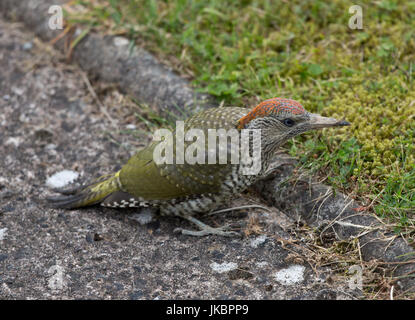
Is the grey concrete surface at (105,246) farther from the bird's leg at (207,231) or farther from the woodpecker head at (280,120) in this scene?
the woodpecker head at (280,120)

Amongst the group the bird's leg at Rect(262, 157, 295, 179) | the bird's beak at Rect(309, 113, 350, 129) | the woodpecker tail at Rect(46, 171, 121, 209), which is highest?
the bird's beak at Rect(309, 113, 350, 129)

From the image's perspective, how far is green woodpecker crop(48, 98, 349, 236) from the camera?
3668 mm

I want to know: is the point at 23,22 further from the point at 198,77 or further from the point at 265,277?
the point at 265,277

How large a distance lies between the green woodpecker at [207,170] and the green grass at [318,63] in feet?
1.45

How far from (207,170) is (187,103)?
1.27 meters

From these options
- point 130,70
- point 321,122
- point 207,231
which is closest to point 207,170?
point 207,231

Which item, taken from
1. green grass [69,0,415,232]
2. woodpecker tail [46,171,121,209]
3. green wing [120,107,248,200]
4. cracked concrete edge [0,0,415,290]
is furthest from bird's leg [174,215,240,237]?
green grass [69,0,415,232]

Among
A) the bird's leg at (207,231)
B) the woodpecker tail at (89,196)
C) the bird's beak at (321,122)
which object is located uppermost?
the bird's beak at (321,122)

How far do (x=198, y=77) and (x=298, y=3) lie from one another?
1.44m

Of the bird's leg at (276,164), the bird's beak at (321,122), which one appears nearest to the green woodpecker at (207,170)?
the bird's beak at (321,122)

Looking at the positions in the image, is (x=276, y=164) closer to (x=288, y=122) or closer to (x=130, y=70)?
(x=288, y=122)

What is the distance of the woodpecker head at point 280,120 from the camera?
12.0 ft

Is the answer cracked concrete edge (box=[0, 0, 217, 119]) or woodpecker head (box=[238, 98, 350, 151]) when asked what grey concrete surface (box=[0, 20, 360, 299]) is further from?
woodpecker head (box=[238, 98, 350, 151])
